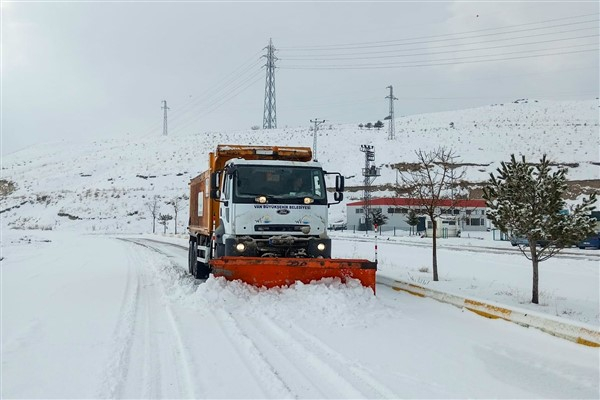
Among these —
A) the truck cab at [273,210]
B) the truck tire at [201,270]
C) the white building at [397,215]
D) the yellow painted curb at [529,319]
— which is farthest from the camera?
the white building at [397,215]

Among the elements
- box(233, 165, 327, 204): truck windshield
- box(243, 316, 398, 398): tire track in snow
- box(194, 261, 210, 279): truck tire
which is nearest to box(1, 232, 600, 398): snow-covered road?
box(243, 316, 398, 398): tire track in snow

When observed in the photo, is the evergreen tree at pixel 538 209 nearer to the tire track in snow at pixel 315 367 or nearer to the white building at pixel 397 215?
the tire track in snow at pixel 315 367

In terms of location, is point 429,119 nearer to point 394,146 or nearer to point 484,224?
point 394,146

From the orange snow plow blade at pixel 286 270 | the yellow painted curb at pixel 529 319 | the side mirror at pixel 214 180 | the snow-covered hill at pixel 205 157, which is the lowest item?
the yellow painted curb at pixel 529 319

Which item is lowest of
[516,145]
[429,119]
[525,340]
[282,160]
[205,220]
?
[525,340]

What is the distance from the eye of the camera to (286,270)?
972 centimetres

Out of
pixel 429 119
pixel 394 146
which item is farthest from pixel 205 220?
pixel 429 119

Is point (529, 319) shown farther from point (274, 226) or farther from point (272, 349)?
point (274, 226)

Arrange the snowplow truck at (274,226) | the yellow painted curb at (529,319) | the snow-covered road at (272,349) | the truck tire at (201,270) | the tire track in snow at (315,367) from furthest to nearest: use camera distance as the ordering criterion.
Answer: the truck tire at (201,270) < the snowplow truck at (274,226) < the yellow painted curb at (529,319) < the snow-covered road at (272,349) < the tire track in snow at (315,367)

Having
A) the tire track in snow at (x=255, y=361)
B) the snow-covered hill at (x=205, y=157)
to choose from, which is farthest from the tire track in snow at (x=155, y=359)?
the snow-covered hill at (x=205, y=157)

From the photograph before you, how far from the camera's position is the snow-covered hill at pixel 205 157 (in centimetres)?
6856

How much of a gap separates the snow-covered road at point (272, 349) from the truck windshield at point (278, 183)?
2011 millimetres

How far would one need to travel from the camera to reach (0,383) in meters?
5.11

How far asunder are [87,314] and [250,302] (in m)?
2.68
